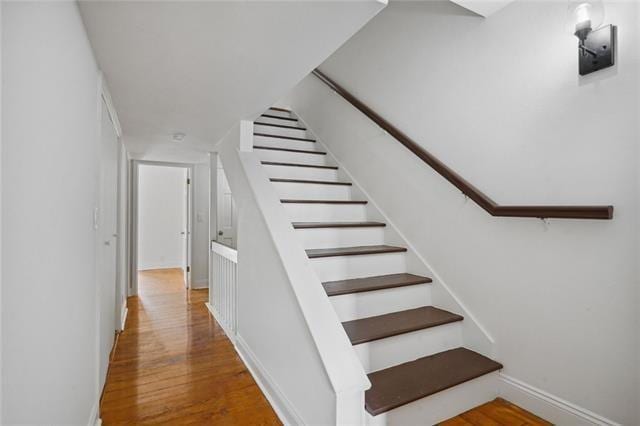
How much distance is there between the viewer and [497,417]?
1.59m

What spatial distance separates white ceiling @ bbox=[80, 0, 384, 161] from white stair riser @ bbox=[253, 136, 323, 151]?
0.89m

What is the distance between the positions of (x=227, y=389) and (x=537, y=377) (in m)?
1.75

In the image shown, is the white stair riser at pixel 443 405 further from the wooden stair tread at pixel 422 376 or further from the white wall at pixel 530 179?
the white wall at pixel 530 179

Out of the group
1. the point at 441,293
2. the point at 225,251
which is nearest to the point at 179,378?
the point at 225,251

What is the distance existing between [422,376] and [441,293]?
0.64 metres

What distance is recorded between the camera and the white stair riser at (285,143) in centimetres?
329

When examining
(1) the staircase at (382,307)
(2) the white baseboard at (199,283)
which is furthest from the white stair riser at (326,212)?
(2) the white baseboard at (199,283)

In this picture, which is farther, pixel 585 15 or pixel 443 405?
pixel 443 405

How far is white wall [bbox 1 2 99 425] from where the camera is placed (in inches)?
28.0

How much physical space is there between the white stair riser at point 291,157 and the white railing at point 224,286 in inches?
37.5

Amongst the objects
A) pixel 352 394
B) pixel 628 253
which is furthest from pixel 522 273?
pixel 352 394

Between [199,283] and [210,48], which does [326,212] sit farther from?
[199,283]

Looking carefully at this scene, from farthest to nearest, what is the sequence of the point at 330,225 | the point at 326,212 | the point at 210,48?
the point at 326,212
the point at 330,225
the point at 210,48

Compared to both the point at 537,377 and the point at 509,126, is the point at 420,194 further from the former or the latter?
the point at 537,377
